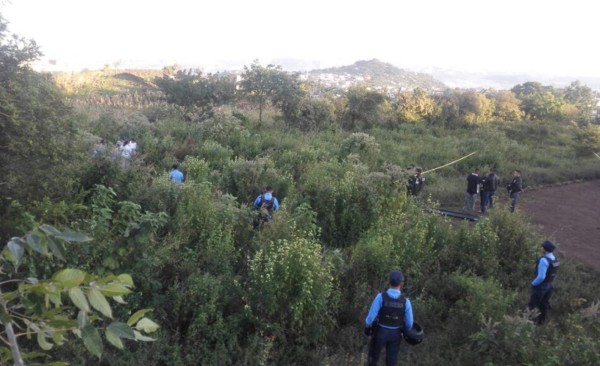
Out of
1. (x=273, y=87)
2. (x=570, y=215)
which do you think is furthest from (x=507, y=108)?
(x=570, y=215)

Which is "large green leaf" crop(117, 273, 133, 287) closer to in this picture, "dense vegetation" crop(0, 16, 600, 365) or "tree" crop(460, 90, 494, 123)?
"dense vegetation" crop(0, 16, 600, 365)

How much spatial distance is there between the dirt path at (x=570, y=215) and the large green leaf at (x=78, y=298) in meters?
9.75

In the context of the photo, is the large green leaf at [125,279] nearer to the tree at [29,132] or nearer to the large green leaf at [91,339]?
the large green leaf at [91,339]

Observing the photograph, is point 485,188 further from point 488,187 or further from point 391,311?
point 391,311

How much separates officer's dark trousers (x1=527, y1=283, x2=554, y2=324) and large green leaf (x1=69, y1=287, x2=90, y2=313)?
22.0 ft

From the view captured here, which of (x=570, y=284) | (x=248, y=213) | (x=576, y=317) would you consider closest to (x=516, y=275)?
(x=570, y=284)

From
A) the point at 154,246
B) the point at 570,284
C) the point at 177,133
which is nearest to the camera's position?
the point at 154,246

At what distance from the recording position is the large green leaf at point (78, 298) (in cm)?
121

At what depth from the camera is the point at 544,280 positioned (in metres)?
6.36

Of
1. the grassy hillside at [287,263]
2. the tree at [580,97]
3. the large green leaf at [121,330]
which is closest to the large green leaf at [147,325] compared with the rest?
the large green leaf at [121,330]

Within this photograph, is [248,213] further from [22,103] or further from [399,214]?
[22,103]

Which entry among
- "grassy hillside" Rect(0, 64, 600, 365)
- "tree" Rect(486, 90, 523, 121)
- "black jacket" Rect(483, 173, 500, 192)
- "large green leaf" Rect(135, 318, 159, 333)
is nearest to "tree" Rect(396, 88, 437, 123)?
"tree" Rect(486, 90, 523, 121)

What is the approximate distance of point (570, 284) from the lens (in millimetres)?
Answer: 7648

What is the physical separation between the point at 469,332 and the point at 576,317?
135 centimetres
